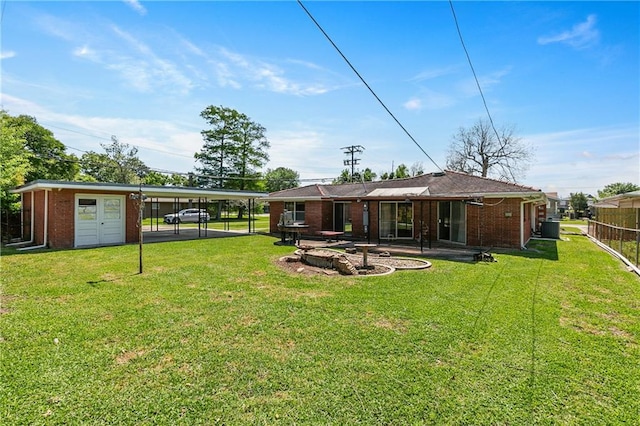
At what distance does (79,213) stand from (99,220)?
2.78ft

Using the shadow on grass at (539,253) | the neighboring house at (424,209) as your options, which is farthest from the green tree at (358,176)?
the shadow on grass at (539,253)

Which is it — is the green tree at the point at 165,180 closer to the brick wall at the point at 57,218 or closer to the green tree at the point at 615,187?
the brick wall at the point at 57,218

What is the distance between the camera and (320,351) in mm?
4203

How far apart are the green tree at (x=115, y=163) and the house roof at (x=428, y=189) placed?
29.1 meters

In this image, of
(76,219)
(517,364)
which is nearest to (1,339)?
(517,364)

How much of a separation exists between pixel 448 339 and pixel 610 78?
42.1 feet

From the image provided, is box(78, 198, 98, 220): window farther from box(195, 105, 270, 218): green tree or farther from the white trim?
box(195, 105, 270, 218): green tree

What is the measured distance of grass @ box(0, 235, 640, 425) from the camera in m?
3.05

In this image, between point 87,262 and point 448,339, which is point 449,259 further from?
point 87,262

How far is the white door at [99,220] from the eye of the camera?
1457 cm

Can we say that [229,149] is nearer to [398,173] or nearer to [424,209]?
[398,173]

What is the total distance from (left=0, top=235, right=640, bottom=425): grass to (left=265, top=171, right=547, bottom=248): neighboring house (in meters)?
6.07

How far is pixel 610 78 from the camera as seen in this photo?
454 inches

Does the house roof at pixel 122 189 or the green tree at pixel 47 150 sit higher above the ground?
the green tree at pixel 47 150
